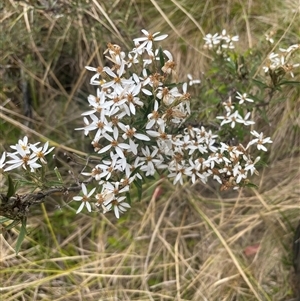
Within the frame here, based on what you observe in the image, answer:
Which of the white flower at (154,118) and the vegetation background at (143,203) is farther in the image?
the vegetation background at (143,203)

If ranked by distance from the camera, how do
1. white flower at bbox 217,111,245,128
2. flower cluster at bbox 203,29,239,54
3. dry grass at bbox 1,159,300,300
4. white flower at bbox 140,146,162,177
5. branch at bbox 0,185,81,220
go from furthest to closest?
dry grass at bbox 1,159,300,300 → flower cluster at bbox 203,29,239,54 → white flower at bbox 217,111,245,128 → white flower at bbox 140,146,162,177 → branch at bbox 0,185,81,220

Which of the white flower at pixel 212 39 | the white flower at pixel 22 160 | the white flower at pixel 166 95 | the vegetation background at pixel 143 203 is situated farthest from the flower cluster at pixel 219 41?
the white flower at pixel 22 160

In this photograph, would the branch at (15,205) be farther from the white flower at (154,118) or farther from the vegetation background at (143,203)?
the vegetation background at (143,203)

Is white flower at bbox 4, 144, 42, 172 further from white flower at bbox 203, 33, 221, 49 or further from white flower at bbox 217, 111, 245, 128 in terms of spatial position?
white flower at bbox 203, 33, 221, 49

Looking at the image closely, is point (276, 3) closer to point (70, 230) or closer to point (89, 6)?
point (89, 6)

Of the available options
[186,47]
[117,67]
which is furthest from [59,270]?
[186,47]

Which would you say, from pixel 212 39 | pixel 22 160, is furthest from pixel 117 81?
pixel 212 39

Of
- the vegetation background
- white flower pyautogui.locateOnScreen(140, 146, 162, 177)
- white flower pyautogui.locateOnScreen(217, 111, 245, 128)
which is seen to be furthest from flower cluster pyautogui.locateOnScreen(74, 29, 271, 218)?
the vegetation background
